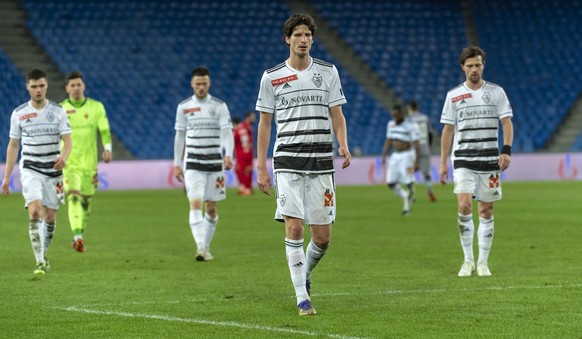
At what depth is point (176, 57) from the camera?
37.2 metres

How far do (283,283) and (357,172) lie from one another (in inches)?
913

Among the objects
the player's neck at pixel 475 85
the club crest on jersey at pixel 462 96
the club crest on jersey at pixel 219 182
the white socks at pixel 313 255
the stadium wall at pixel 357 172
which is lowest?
the stadium wall at pixel 357 172

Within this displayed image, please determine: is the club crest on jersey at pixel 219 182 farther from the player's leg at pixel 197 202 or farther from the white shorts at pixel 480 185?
the white shorts at pixel 480 185

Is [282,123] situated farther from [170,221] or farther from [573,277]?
[170,221]

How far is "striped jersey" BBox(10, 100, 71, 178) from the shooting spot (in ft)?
40.0

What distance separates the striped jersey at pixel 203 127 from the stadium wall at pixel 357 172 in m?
16.6

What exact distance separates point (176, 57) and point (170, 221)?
17851 millimetres

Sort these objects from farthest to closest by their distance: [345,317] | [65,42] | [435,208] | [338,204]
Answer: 1. [65,42]
2. [338,204]
3. [435,208]
4. [345,317]

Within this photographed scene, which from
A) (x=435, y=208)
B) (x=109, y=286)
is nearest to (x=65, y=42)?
(x=435, y=208)

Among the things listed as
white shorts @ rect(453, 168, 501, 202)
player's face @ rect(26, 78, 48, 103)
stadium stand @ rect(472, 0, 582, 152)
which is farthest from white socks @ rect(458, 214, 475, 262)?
stadium stand @ rect(472, 0, 582, 152)

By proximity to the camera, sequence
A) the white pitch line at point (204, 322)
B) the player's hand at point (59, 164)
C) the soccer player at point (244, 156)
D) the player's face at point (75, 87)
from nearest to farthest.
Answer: the white pitch line at point (204, 322) → the player's hand at point (59, 164) → the player's face at point (75, 87) → the soccer player at point (244, 156)

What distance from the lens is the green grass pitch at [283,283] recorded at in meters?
7.93

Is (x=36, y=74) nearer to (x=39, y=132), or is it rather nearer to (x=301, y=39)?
(x=39, y=132)

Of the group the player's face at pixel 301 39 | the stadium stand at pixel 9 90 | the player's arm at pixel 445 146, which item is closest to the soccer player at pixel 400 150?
the player's arm at pixel 445 146
